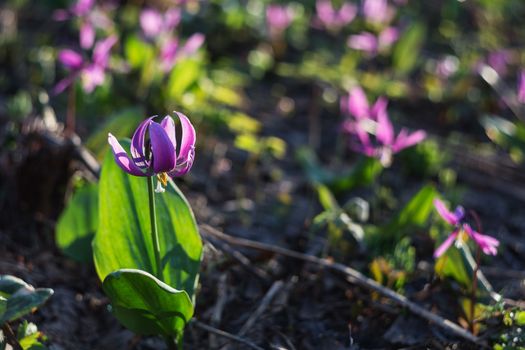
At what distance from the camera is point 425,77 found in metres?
5.14

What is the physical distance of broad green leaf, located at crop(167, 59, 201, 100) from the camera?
3742 millimetres

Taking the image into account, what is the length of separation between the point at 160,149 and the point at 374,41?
10.8 feet

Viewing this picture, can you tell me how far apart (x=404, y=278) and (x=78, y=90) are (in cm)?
217

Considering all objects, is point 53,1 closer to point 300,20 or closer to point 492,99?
point 300,20

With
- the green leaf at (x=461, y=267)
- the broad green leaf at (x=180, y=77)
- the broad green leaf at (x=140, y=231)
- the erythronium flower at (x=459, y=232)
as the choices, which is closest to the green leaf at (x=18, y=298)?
the broad green leaf at (x=140, y=231)

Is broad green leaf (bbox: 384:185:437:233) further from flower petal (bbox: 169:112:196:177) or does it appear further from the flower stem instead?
flower petal (bbox: 169:112:196:177)

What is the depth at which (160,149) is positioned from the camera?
1638 mm

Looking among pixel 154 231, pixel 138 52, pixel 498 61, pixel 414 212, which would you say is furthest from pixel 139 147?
pixel 498 61

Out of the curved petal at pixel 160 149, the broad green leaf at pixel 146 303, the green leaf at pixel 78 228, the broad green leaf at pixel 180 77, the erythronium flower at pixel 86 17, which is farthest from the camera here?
the broad green leaf at pixel 180 77

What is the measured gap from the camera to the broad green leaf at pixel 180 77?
3742 mm

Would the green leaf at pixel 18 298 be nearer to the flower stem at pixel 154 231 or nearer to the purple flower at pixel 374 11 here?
the flower stem at pixel 154 231

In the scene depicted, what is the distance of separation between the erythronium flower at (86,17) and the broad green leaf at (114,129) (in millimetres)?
580

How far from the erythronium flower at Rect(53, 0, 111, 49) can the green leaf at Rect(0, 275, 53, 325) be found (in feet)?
6.22

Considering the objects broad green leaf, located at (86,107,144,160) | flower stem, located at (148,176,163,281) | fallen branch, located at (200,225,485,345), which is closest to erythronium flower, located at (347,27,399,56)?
broad green leaf, located at (86,107,144,160)
